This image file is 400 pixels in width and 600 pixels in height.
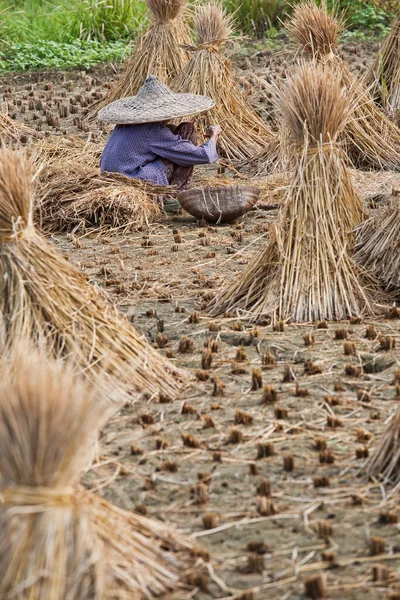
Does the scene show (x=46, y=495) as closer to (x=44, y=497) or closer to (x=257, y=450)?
(x=44, y=497)

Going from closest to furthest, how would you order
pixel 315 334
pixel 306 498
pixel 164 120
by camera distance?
pixel 306 498 → pixel 315 334 → pixel 164 120

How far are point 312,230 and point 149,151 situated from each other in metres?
2.42

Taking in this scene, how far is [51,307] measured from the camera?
4.14 m

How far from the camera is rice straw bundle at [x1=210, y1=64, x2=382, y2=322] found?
5113mm

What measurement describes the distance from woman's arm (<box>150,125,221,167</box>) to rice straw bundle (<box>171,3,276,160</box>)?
1.40 meters

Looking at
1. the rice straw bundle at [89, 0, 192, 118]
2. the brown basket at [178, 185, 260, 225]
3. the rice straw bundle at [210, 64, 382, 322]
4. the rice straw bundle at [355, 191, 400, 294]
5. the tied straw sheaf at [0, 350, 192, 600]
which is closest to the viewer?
the tied straw sheaf at [0, 350, 192, 600]

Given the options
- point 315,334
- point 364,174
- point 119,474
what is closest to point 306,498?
point 119,474

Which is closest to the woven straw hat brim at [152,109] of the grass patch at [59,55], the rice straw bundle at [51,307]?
the rice straw bundle at [51,307]

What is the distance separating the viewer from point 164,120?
23.8 feet

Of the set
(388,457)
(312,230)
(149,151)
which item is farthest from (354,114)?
Answer: (388,457)

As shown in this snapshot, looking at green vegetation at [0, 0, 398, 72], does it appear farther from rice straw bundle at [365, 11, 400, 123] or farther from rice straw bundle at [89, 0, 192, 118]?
rice straw bundle at [365, 11, 400, 123]

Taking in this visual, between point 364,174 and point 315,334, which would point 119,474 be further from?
point 364,174

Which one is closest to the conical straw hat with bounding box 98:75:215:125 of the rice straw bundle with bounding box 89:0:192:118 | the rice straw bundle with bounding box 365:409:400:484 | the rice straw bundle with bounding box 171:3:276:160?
the rice straw bundle with bounding box 171:3:276:160

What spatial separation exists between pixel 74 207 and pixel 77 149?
1.50 metres
